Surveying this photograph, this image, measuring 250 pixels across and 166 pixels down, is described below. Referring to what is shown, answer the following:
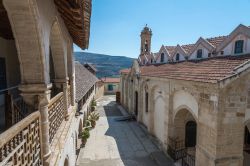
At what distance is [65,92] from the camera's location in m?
6.41

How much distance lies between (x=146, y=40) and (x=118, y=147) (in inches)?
651

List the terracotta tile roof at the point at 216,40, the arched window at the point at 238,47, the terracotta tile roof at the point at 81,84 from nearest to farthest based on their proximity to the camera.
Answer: the arched window at the point at 238,47
the terracotta tile roof at the point at 81,84
the terracotta tile roof at the point at 216,40

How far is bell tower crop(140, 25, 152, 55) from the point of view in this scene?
25266mm

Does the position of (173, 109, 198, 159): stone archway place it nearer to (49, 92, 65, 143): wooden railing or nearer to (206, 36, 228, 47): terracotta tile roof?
(206, 36, 228, 47): terracotta tile roof

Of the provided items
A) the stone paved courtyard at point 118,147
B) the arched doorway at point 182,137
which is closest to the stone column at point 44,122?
the stone paved courtyard at point 118,147

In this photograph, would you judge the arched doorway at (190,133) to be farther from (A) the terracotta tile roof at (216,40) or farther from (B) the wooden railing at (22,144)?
(B) the wooden railing at (22,144)

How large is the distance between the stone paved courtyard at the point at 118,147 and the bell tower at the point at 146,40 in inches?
458

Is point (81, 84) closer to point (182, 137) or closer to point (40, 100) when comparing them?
point (182, 137)

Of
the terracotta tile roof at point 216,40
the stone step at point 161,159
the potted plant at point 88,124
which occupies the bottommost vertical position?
the stone step at point 161,159

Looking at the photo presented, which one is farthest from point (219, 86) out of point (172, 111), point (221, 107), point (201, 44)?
point (201, 44)

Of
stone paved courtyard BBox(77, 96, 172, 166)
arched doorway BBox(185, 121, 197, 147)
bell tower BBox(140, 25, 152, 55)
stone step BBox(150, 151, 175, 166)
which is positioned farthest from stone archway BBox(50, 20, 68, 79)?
bell tower BBox(140, 25, 152, 55)

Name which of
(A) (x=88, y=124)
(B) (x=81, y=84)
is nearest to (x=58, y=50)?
(B) (x=81, y=84)

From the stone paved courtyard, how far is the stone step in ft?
0.39

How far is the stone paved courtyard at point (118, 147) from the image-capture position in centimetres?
1144
